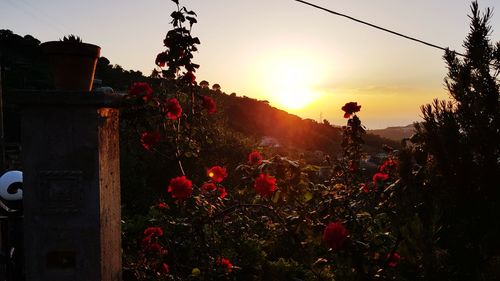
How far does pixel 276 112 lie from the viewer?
39.3 meters

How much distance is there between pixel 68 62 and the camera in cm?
254

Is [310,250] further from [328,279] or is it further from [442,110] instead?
[442,110]

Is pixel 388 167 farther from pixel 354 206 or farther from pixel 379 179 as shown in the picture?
pixel 354 206

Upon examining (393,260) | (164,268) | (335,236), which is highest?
(335,236)

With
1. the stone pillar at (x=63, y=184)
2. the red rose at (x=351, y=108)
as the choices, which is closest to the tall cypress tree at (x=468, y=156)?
the red rose at (x=351, y=108)

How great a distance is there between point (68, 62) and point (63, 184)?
66 centimetres

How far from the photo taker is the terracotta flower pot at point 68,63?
100.0 inches

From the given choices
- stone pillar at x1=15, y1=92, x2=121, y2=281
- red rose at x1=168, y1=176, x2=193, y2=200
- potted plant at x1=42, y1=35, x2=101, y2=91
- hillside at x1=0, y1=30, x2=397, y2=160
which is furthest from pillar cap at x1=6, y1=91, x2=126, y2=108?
hillside at x1=0, y1=30, x2=397, y2=160

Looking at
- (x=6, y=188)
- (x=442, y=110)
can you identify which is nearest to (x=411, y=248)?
(x=442, y=110)

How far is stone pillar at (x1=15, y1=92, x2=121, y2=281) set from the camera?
2.44 metres

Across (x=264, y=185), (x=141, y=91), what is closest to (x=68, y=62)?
(x=141, y=91)

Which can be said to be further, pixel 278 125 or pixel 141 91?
pixel 278 125

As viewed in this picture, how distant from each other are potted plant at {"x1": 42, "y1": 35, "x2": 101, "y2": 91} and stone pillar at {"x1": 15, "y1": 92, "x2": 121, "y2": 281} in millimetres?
147

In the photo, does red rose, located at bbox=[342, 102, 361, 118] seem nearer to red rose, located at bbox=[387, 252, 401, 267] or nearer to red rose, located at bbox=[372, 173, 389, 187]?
red rose, located at bbox=[372, 173, 389, 187]
